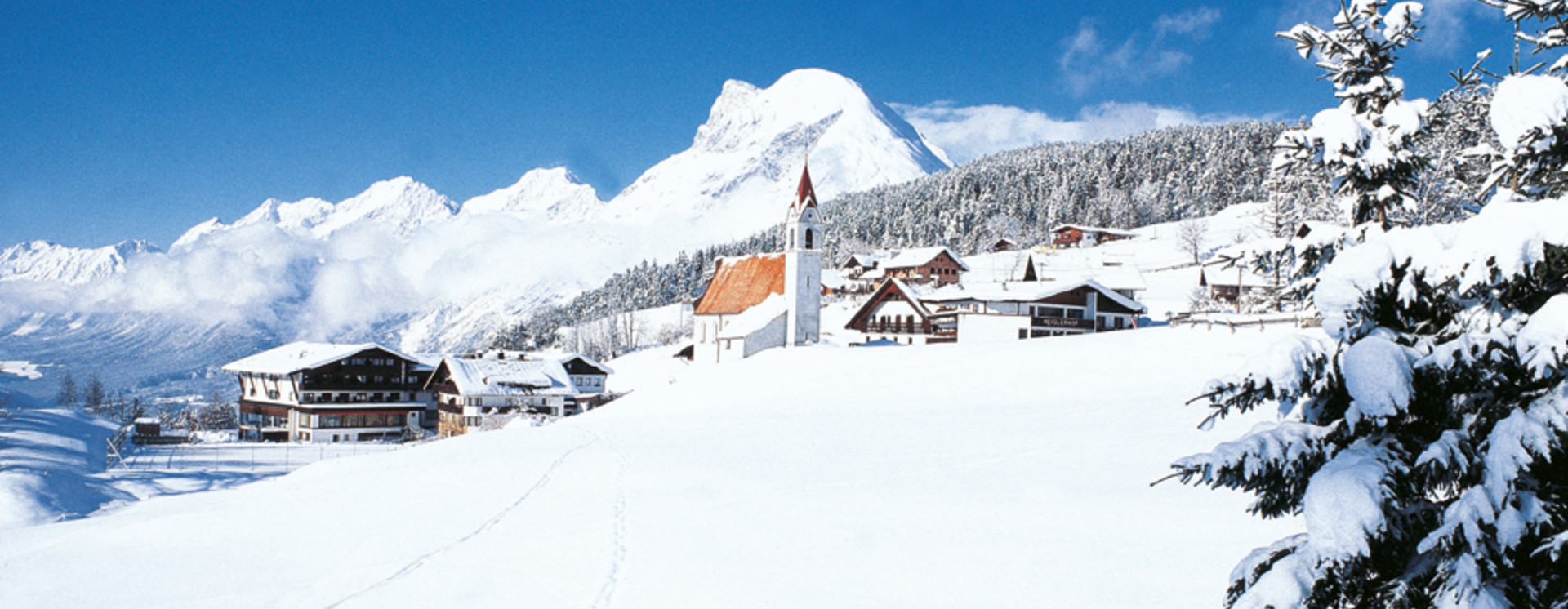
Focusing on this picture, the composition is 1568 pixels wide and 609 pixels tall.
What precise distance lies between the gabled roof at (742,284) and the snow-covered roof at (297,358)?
1063 inches

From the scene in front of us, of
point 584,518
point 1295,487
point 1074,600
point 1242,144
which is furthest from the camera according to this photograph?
point 1242,144

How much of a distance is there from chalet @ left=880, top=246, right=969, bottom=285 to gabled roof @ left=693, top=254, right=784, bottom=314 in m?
38.9

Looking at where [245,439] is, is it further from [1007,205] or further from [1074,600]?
[1007,205]

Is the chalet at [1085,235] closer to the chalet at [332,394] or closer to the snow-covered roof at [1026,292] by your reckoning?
the snow-covered roof at [1026,292]

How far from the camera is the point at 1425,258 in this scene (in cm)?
472

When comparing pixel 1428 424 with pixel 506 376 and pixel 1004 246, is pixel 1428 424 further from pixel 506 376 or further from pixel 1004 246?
pixel 1004 246

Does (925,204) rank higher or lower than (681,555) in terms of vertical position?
higher

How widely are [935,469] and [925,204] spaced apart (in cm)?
15613

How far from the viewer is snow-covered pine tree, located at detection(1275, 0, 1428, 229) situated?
5.82 metres

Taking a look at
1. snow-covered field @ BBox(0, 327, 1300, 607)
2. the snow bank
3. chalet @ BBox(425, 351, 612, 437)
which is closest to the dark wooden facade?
chalet @ BBox(425, 351, 612, 437)

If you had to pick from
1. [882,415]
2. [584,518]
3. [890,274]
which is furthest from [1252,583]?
[890,274]

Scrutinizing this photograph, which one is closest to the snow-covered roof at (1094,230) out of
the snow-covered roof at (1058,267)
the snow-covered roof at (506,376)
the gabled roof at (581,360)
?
the snow-covered roof at (1058,267)

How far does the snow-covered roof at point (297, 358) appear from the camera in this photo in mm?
64625

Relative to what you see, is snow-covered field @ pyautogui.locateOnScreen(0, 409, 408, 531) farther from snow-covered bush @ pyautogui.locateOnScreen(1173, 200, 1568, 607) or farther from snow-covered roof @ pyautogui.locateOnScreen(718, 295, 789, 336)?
snow-covered roof @ pyautogui.locateOnScreen(718, 295, 789, 336)
